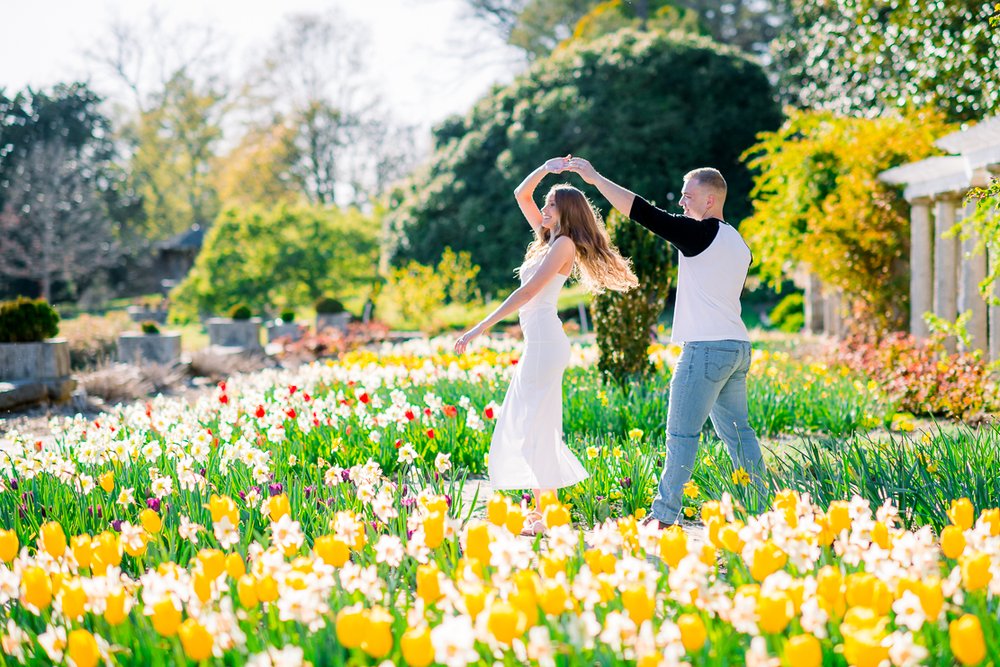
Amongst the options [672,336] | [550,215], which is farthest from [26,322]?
[672,336]

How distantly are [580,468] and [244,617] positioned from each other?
7.53 ft

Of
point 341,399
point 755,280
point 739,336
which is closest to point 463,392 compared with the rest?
point 341,399

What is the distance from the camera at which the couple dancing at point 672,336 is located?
12.5ft

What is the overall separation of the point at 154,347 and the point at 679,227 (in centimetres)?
1175

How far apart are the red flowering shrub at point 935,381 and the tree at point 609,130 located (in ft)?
44.0

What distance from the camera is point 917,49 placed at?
35.5ft

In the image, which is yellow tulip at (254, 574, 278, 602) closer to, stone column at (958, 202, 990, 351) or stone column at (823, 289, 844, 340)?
stone column at (958, 202, 990, 351)

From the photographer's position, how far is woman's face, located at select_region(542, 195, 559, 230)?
3.98 metres

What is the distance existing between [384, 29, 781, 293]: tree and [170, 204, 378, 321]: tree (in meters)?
3.27

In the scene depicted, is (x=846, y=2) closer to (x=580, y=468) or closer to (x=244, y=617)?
(x=580, y=468)

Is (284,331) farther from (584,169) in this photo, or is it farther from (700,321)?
(700,321)

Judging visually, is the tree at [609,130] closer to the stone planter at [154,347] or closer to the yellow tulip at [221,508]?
the stone planter at [154,347]

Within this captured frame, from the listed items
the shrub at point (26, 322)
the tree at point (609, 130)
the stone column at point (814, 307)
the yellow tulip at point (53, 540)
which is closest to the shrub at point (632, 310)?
the yellow tulip at point (53, 540)

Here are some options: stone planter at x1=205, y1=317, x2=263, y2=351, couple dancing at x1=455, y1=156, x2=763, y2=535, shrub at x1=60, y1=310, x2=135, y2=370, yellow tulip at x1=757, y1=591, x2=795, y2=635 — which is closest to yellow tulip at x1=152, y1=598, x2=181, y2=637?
yellow tulip at x1=757, y1=591, x2=795, y2=635
